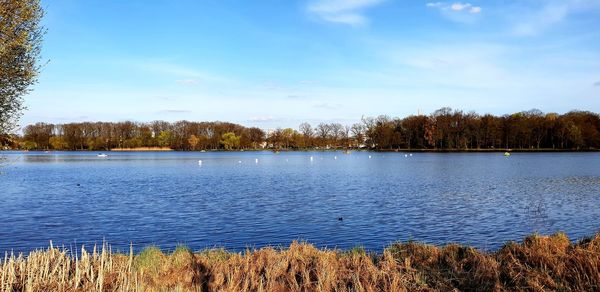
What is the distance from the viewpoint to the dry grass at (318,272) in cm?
995

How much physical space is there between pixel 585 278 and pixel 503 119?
18243cm

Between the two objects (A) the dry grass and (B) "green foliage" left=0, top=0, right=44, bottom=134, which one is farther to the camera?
(B) "green foliage" left=0, top=0, right=44, bottom=134

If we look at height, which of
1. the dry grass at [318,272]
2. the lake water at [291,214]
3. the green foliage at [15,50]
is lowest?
the lake water at [291,214]

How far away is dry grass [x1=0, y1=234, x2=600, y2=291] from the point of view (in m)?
9.95

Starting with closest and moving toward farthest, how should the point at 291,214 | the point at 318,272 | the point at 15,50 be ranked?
the point at 318,272 → the point at 15,50 → the point at 291,214

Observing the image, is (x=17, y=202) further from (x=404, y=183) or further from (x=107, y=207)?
(x=404, y=183)

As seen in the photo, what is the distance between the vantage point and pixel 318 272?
438 inches

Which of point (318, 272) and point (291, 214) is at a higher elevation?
point (318, 272)

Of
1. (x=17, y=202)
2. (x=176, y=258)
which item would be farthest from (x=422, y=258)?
(x=17, y=202)

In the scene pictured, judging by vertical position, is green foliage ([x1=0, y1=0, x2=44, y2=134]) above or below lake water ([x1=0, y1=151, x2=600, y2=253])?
above

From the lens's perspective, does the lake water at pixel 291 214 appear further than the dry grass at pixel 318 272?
Yes

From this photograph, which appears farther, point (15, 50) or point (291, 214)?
point (291, 214)

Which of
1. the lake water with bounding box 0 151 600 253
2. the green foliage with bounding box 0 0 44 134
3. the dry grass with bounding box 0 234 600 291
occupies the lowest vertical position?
the lake water with bounding box 0 151 600 253

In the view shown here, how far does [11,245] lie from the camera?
2266 cm
